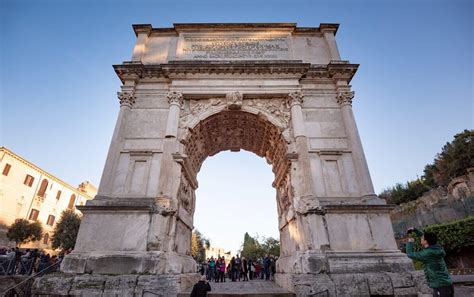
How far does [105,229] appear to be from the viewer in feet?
21.9

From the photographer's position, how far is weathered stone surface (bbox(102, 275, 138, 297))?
18.3 ft

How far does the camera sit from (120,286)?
5.68 meters

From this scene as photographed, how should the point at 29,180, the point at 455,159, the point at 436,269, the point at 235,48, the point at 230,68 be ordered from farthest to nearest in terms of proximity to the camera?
the point at 455,159
the point at 29,180
the point at 235,48
the point at 230,68
the point at 436,269

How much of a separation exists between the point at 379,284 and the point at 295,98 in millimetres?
6201

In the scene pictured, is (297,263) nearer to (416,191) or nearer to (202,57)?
(202,57)

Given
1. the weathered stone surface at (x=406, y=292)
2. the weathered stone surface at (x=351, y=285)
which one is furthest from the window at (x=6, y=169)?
the weathered stone surface at (x=406, y=292)

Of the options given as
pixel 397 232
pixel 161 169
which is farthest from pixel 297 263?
pixel 397 232

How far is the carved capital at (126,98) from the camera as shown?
870 cm

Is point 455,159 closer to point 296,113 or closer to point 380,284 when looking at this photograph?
point 296,113

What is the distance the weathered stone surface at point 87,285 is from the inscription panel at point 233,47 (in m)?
8.36

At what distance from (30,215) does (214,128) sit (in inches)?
1043

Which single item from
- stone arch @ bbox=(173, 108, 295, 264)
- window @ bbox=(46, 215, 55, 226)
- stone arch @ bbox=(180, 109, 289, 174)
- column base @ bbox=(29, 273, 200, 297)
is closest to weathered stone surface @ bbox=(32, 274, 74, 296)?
column base @ bbox=(29, 273, 200, 297)

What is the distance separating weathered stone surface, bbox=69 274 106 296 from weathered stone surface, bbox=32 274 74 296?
0.14 metres

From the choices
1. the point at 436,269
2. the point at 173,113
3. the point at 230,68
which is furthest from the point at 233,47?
the point at 436,269
